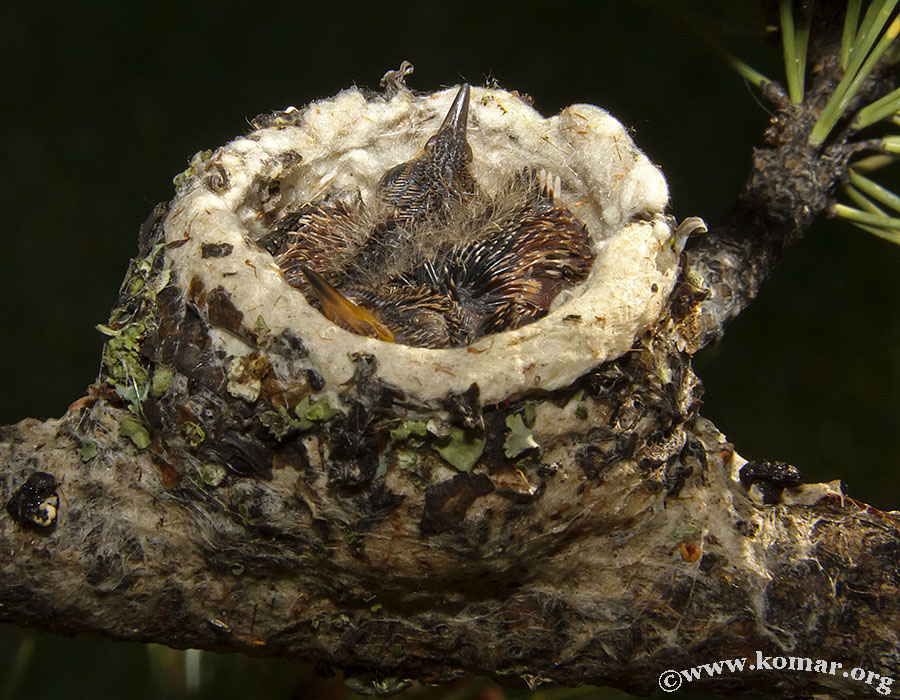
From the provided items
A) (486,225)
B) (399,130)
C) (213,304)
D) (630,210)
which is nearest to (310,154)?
(399,130)

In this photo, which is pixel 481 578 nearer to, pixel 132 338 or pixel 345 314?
pixel 345 314

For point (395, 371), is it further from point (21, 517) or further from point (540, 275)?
point (21, 517)

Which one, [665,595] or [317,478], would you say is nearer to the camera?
[317,478]

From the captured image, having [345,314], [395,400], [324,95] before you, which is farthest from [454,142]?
[324,95]

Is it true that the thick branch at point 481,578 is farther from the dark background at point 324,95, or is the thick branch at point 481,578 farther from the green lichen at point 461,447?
the dark background at point 324,95

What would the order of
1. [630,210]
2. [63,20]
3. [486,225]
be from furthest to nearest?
[63,20] < [486,225] < [630,210]

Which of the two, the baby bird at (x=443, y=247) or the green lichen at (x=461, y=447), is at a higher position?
the baby bird at (x=443, y=247)
